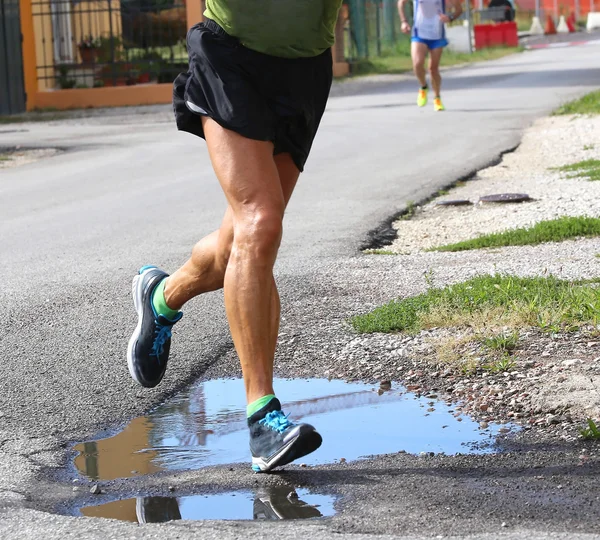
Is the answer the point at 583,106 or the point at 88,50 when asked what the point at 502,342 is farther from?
the point at 88,50

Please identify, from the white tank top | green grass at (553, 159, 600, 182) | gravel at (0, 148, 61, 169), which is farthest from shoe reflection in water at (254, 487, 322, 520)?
the white tank top

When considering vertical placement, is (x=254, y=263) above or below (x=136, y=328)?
above

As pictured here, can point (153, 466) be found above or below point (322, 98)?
below

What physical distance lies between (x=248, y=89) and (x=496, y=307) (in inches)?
71.3

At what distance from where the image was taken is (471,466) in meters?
3.44

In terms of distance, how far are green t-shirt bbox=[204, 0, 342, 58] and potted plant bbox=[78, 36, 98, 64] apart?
Answer: 74.1ft

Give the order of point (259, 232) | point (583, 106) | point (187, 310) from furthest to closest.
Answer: point (583, 106) < point (187, 310) < point (259, 232)

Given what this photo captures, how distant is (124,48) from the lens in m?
25.1

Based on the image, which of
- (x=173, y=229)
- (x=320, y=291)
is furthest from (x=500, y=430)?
(x=173, y=229)

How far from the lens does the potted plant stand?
2561 cm

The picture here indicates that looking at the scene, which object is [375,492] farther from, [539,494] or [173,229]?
[173,229]

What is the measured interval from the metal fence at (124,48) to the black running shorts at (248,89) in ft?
68.5

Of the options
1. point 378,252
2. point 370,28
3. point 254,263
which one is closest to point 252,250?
point 254,263

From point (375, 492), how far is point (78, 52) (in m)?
24.4
